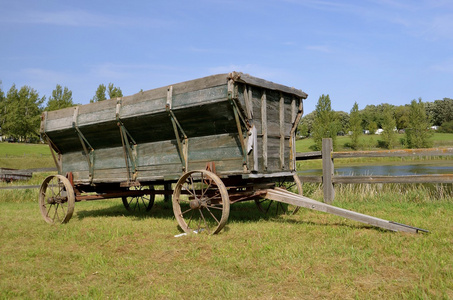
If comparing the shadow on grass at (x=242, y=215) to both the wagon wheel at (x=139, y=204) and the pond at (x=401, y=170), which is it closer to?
the wagon wheel at (x=139, y=204)

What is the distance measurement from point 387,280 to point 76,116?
7379 mm

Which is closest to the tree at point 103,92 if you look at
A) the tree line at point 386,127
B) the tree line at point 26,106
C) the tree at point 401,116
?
the tree line at point 26,106

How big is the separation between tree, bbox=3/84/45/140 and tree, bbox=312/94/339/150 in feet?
145

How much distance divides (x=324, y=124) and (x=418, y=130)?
1493 centimetres

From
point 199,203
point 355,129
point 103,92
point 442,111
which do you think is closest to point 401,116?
point 442,111

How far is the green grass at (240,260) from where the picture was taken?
12.0 ft

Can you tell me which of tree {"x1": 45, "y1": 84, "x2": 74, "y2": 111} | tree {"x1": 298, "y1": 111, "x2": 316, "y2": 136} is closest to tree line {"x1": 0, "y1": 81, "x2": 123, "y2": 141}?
tree {"x1": 45, "y1": 84, "x2": 74, "y2": 111}

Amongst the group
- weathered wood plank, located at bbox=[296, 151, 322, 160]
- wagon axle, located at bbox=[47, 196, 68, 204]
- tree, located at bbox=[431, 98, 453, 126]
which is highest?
tree, located at bbox=[431, 98, 453, 126]

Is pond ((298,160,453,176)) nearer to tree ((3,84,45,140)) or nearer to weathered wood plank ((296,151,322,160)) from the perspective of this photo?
weathered wood plank ((296,151,322,160))

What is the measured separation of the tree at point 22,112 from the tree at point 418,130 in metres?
58.1

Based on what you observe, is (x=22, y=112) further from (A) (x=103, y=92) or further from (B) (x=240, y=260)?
(B) (x=240, y=260)

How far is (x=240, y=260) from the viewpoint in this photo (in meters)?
4.66

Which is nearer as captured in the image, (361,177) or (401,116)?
(361,177)

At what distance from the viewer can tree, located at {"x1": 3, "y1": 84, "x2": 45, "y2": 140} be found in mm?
54250
